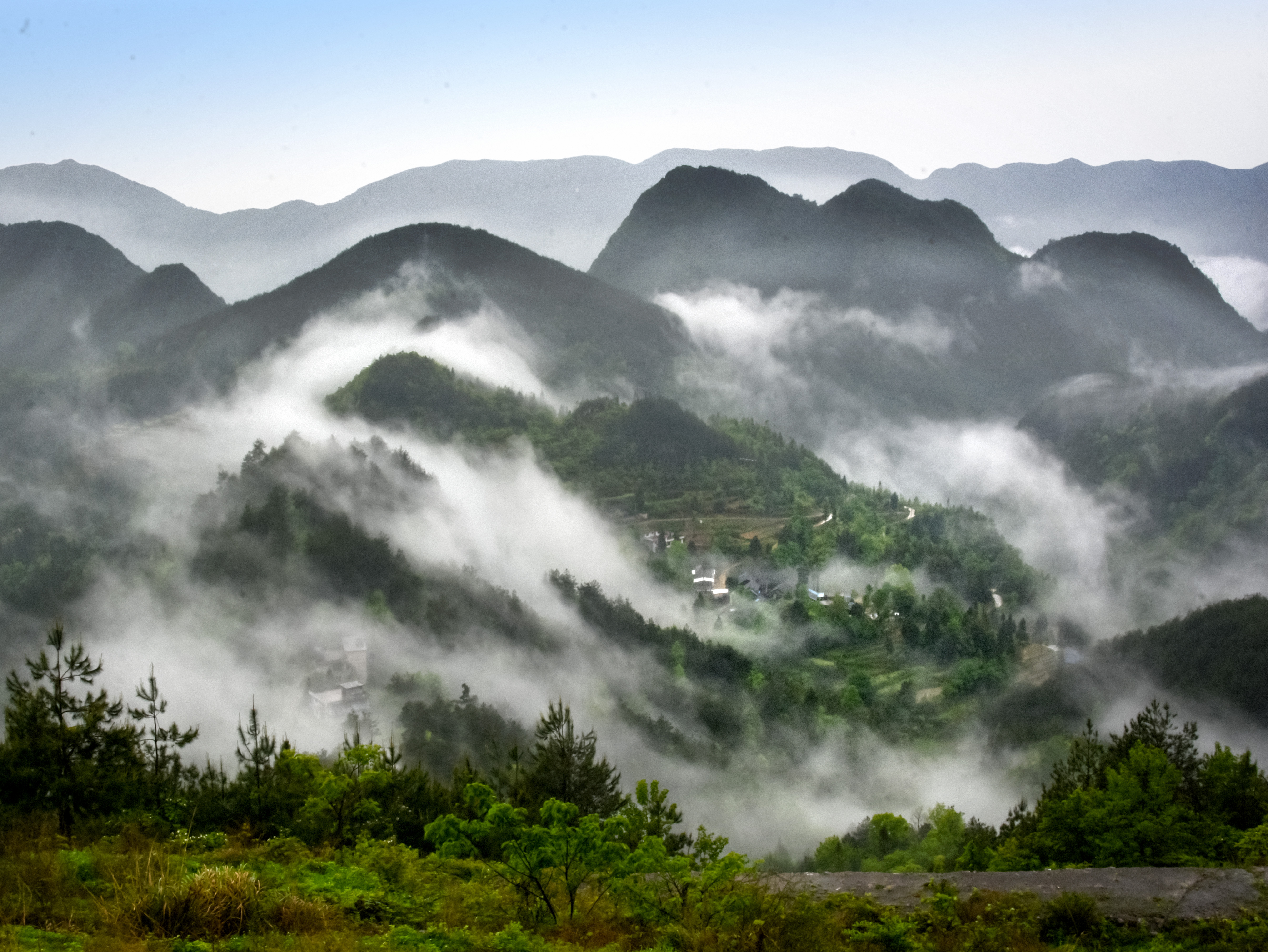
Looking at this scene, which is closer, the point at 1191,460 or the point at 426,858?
the point at 426,858

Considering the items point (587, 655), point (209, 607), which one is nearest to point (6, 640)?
point (209, 607)

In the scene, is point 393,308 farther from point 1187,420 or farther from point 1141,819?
point 1141,819

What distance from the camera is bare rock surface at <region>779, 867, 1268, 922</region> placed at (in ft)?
40.6

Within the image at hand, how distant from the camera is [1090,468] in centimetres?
16038

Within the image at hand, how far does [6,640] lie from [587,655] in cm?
4465

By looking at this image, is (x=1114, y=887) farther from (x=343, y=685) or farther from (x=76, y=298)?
(x=76, y=298)

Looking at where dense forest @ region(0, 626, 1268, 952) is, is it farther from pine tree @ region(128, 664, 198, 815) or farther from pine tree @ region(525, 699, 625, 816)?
pine tree @ region(525, 699, 625, 816)

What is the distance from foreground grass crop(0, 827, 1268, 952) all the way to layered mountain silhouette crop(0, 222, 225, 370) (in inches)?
6604

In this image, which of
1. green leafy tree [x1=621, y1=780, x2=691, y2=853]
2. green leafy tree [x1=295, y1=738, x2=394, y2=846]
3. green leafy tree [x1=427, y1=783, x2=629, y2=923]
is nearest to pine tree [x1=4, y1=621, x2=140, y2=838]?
green leafy tree [x1=295, y1=738, x2=394, y2=846]

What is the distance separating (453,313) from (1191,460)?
11361 centimetres

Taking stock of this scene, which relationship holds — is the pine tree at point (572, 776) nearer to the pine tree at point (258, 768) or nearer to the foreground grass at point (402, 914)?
the pine tree at point (258, 768)

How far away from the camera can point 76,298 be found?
6924 inches

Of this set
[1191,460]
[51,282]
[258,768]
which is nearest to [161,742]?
[258,768]

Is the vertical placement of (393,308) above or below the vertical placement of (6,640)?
above
